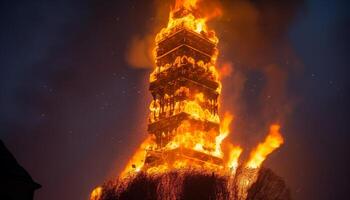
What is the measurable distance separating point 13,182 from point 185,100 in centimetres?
4780

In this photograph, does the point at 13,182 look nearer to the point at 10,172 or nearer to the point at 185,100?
the point at 10,172

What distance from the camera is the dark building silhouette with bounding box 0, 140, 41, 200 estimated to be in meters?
48.3

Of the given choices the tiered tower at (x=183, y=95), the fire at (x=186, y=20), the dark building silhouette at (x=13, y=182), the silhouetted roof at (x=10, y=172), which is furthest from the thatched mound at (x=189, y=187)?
the fire at (x=186, y=20)

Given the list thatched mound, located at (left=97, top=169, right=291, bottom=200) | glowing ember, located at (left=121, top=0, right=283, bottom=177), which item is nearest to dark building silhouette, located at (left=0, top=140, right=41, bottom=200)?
thatched mound, located at (left=97, top=169, right=291, bottom=200)

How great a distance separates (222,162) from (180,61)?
2360cm

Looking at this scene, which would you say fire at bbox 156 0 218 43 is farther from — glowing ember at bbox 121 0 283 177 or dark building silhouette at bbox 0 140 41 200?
dark building silhouette at bbox 0 140 41 200

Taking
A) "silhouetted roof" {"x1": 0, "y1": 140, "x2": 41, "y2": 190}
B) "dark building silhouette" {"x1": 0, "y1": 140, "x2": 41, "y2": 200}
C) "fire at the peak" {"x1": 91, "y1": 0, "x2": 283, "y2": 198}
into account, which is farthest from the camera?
"fire at the peak" {"x1": 91, "y1": 0, "x2": 283, "y2": 198}

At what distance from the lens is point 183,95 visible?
9125 centimetres

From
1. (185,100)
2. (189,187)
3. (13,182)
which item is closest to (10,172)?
(13,182)

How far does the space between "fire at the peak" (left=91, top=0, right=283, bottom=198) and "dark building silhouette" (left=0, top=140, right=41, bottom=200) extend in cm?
3706

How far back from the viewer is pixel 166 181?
6512 cm

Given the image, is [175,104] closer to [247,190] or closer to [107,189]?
[107,189]

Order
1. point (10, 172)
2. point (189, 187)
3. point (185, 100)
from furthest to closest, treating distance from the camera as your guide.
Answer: point (185, 100)
point (189, 187)
point (10, 172)

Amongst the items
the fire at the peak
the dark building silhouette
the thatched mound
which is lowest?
the dark building silhouette
